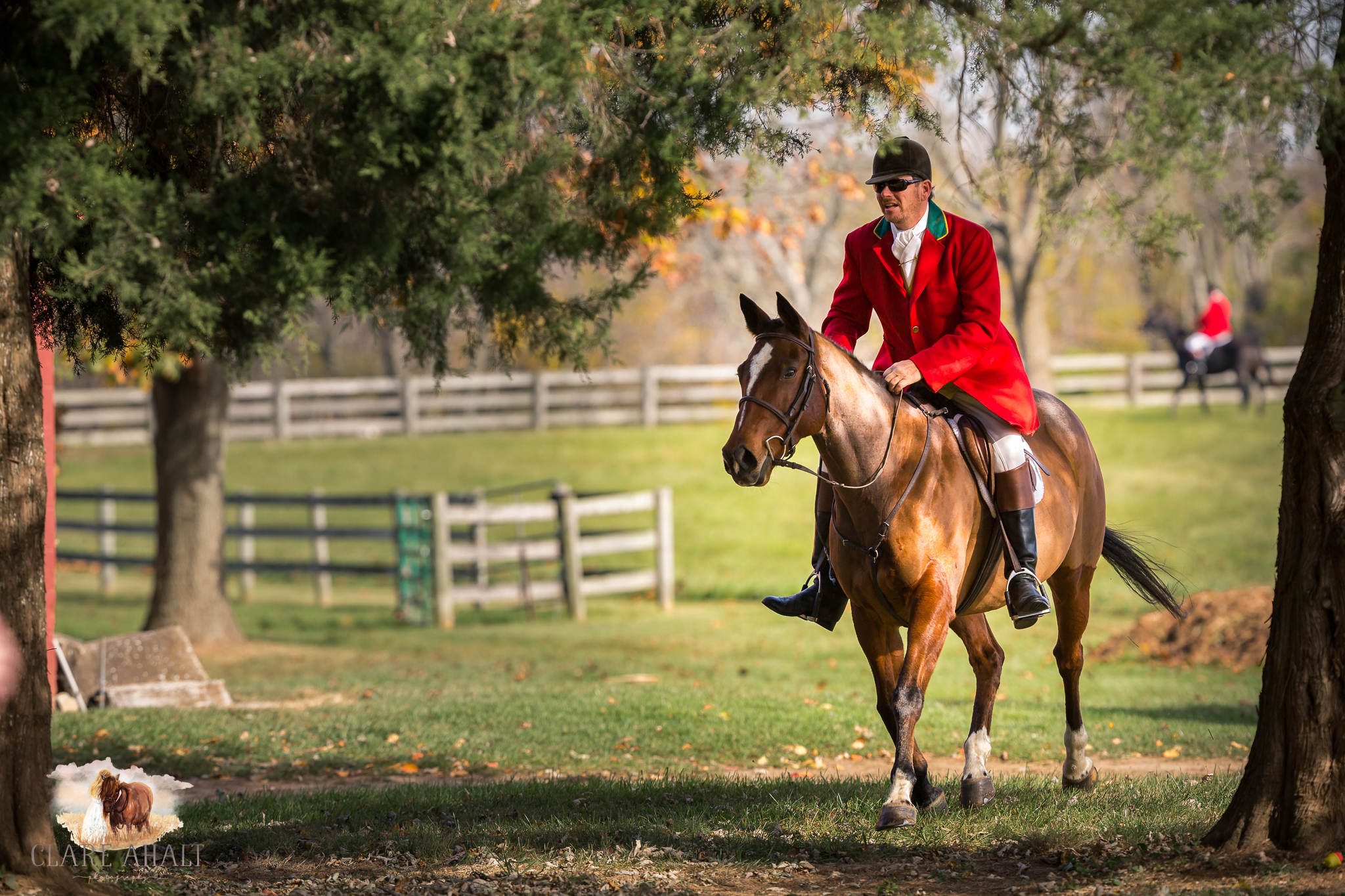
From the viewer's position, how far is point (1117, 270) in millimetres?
51219

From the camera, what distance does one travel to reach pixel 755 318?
5359mm

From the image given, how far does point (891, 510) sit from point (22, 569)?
11.0 ft

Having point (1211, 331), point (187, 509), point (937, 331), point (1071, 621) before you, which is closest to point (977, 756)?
point (1071, 621)

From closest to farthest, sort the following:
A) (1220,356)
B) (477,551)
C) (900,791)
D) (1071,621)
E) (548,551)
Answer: (900,791), (1071,621), (477,551), (548,551), (1220,356)

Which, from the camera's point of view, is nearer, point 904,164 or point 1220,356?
point 904,164

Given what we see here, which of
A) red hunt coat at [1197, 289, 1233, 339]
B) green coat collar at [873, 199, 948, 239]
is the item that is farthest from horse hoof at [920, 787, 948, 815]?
red hunt coat at [1197, 289, 1233, 339]

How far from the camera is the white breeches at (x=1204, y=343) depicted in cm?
2880

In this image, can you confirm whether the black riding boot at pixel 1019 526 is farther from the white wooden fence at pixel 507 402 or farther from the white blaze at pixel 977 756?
the white wooden fence at pixel 507 402

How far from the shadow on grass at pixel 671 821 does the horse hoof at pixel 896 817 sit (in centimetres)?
14

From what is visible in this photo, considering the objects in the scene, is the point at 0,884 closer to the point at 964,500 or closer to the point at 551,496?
the point at 964,500

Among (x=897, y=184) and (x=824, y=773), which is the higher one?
(x=897, y=184)

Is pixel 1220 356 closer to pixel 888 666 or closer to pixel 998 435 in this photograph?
pixel 998 435

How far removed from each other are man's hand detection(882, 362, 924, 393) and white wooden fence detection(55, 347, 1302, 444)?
25.4 meters

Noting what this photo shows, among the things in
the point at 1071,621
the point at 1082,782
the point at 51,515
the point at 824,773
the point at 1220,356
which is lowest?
the point at 824,773
